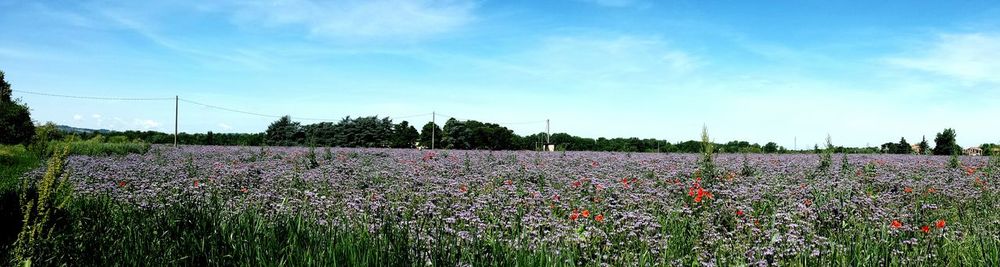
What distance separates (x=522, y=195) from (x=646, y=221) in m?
2.55

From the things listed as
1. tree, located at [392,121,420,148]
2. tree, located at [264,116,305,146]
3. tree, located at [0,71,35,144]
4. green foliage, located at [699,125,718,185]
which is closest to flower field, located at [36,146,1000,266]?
green foliage, located at [699,125,718,185]

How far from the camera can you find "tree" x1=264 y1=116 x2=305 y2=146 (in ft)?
159

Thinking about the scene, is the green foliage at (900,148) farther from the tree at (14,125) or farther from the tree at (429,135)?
the tree at (14,125)

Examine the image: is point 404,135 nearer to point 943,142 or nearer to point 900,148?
point 900,148

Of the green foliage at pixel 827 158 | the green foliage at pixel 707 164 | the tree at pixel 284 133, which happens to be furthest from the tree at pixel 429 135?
the green foliage at pixel 707 164

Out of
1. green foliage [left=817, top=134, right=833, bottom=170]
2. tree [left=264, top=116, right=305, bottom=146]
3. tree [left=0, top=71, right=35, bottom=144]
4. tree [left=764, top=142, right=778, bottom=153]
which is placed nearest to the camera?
green foliage [left=817, top=134, right=833, bottom=170]

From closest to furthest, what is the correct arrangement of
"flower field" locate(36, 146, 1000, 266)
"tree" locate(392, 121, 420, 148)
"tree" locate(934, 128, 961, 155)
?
"flower field" locate(36, 146, 1000, 266) < "tree" locate(934, 128, 961, 155) < "tree" locate(392, 121, 420, 148)

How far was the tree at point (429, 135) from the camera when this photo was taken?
4750cm

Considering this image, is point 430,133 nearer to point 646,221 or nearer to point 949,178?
point 949,178

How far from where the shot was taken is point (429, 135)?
4759 centimetres

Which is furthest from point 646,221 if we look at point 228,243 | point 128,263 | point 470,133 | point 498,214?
point 470,133

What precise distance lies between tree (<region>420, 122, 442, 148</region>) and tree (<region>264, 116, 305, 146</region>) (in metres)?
9.64

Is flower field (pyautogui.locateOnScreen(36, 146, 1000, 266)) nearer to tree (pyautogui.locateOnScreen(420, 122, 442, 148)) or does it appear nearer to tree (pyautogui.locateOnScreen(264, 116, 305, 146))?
tree (pyautogui.locateOnScreen(420, 122, 442, 148))

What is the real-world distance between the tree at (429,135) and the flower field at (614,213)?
121 feet
